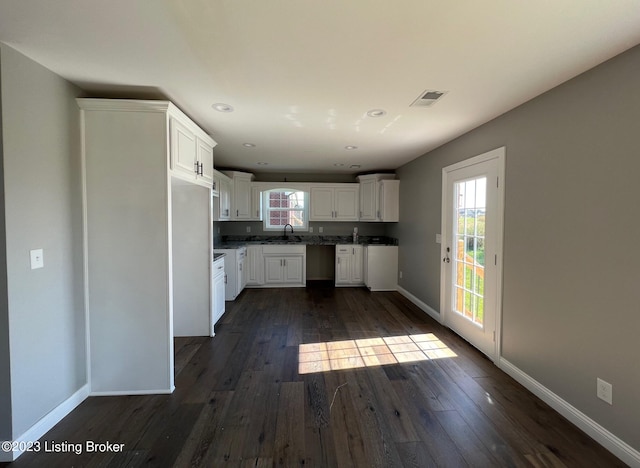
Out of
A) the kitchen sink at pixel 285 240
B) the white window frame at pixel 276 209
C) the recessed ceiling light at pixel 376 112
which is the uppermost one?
the recessed ceiling light at pixel 376 112

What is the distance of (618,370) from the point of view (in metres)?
1.59

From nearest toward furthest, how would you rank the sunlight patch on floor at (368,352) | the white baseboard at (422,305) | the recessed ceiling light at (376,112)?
the recessed ceiling light at (376,112), the sunlight patch on floor at (368,352), the white baseboard at (422,305)

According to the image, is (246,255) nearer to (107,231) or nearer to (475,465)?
(107,231)

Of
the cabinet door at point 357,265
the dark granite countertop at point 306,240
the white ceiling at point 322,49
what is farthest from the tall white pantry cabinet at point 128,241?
the cabinet door at point 357,265

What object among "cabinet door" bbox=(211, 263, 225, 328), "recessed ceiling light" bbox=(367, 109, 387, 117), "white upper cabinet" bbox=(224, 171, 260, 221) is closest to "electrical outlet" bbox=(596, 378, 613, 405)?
"recessed ceiling light" bbox=(367, 109, 387, 117)

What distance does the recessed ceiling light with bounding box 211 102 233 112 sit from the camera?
2311mm

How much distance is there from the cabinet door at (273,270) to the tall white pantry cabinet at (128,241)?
10.3ft

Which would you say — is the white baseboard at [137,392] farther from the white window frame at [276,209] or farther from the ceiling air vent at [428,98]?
the white window frame at [276,209]

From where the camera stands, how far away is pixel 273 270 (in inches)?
211

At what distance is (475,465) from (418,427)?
1.18 feet

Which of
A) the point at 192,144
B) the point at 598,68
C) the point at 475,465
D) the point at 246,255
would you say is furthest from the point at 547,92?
the point at 246,255

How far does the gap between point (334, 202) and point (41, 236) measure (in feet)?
14.9

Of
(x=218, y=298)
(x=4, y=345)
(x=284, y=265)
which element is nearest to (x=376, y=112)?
(x=218, y=298)

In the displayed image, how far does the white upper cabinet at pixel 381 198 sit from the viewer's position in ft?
17.4
